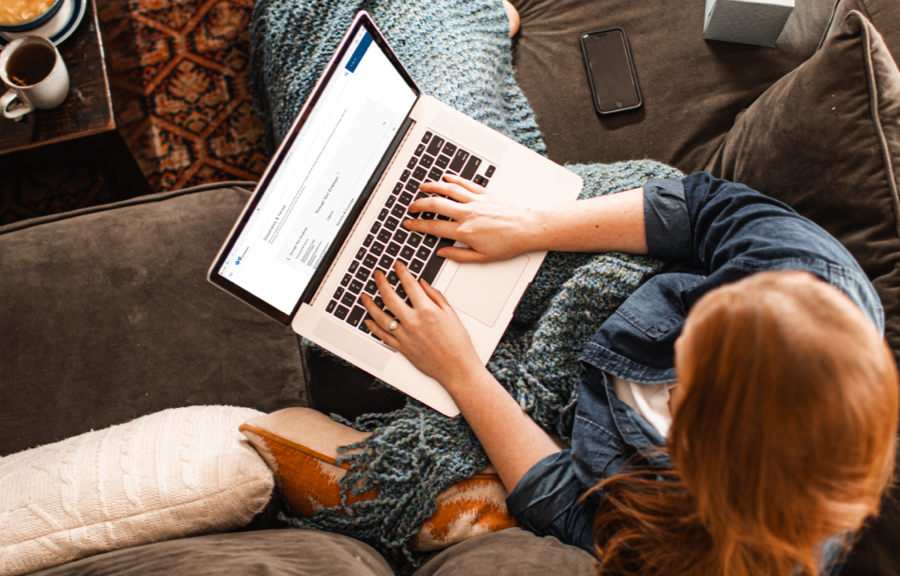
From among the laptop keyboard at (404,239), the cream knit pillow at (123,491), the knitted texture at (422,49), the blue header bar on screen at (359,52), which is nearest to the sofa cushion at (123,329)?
the cream knit pillow at (123,491)

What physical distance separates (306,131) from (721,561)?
780 mm

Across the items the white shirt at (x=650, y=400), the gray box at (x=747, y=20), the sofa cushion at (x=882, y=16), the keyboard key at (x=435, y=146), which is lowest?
the white shirt at (x=650, y=400)

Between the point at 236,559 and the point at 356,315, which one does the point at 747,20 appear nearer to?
the point at 356,315

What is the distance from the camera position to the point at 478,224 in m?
0.85

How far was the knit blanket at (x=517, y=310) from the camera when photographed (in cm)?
79

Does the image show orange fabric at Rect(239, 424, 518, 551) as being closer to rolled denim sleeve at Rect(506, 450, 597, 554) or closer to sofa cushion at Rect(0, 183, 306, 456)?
rolled denim sleeve at Rect(506, 450, 597, 554)

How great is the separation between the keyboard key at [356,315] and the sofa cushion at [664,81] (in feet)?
1.84

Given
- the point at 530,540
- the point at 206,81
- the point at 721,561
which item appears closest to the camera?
the point at 721,561

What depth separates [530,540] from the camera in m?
0.71

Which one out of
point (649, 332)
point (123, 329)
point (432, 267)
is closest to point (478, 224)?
point (432, 267)

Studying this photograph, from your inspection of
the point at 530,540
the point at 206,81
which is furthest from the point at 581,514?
the point at 206,81

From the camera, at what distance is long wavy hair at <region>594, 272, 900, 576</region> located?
0.46 m

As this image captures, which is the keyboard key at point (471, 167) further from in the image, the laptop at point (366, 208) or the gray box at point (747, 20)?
the gray box at point (747, 20)

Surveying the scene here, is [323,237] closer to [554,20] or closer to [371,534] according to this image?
[371,534]
